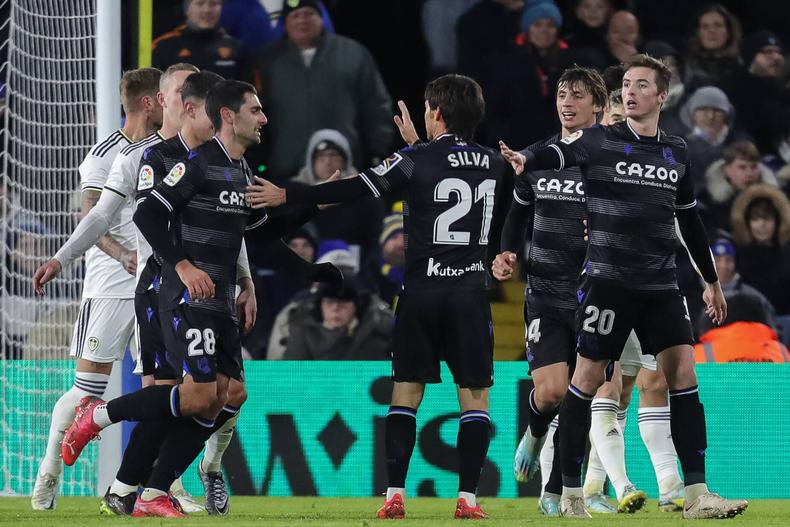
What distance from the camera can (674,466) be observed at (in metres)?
7.07

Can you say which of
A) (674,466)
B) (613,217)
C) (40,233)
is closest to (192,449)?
(613,217)

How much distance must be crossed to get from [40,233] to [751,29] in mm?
6297

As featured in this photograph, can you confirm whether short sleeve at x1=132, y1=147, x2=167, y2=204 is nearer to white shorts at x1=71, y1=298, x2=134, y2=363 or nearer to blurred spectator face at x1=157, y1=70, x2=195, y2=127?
blurred spectator face at x1=157, y1=70, x2=195, y2=127

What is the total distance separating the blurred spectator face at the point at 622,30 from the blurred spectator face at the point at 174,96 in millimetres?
5481

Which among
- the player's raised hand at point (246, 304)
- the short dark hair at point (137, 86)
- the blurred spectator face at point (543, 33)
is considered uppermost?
the blurred spectator face at point (543, 33)

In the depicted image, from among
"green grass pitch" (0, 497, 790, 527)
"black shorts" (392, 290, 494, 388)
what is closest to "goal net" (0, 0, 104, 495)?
"green grass pitch" (0, 497, 790, 527)

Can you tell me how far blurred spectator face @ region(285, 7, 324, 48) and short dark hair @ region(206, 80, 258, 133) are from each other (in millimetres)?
5182

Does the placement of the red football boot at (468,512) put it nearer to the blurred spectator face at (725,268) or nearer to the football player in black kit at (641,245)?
the football player in black kit at (641,245)

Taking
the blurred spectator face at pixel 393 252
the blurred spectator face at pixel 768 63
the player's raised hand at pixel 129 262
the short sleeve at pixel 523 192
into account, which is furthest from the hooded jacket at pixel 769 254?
the player's raised hand at pixel 129 262

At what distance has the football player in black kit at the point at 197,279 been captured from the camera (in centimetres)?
571

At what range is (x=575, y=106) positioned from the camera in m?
6.85

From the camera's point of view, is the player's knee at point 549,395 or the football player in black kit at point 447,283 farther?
the player's knee at point 549,395

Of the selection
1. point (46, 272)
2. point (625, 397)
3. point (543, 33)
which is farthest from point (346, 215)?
point (46, 272)

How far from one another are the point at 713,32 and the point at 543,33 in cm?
148
